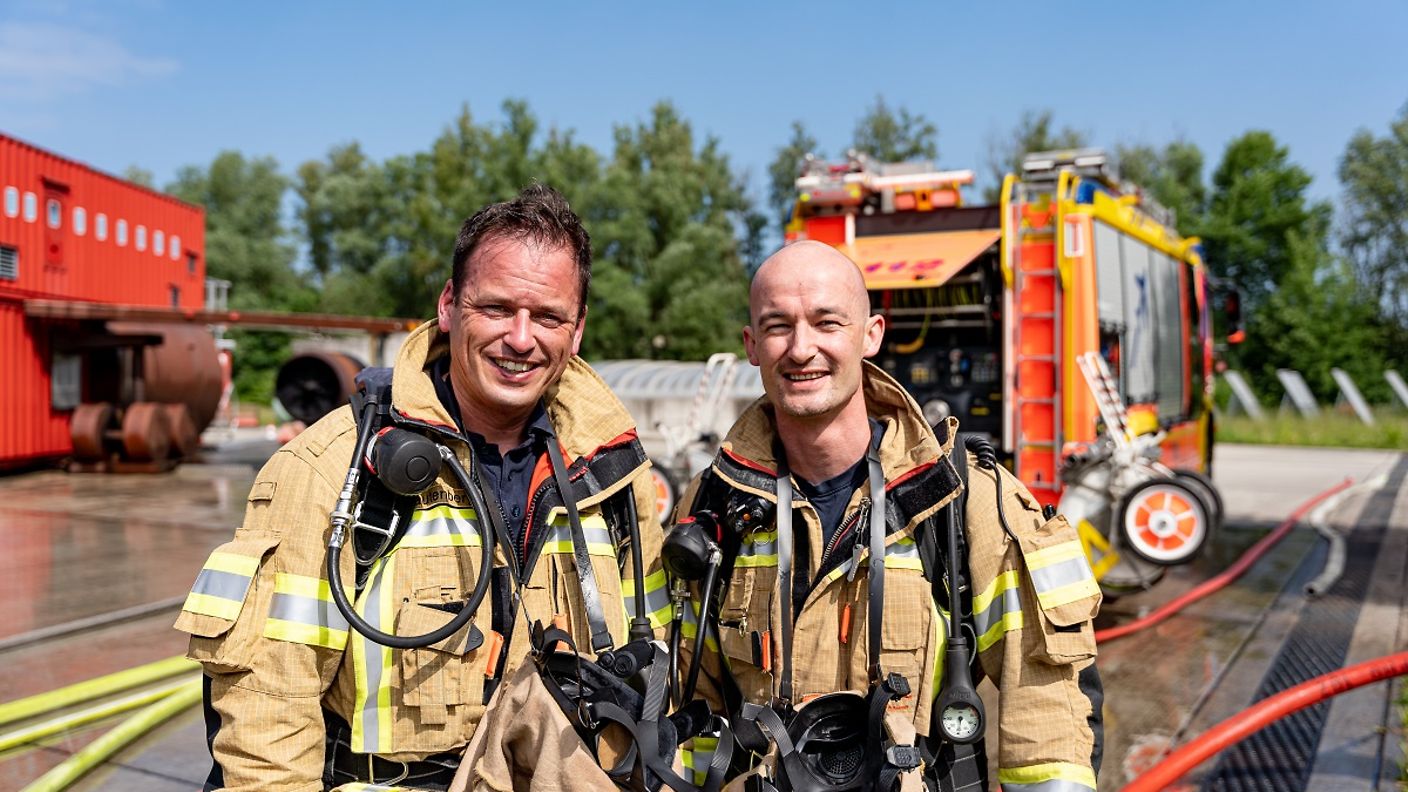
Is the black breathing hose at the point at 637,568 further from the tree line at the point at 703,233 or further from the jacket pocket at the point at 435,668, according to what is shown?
the tree line at the point at 703,233

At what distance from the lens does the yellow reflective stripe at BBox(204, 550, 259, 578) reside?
188 centimetres

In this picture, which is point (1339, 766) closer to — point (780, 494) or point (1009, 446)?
point (1009, 446)

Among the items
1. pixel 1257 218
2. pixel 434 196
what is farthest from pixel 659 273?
pixel 1257 218

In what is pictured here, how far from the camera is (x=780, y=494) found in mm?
2230

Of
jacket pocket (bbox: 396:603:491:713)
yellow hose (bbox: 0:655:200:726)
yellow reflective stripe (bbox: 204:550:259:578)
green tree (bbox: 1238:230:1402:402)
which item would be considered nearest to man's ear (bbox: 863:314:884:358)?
jacket pocket (bbox: 396:603:491:713)

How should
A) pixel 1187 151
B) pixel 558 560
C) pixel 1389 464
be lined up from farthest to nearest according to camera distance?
pixel 1187 151 → pixel 1389 464 → pixel 558 560

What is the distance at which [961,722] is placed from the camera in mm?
2049

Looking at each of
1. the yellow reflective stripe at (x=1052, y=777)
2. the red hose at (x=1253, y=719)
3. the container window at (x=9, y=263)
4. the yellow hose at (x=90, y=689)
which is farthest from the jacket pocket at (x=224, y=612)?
the container window at (x=9, y=263)

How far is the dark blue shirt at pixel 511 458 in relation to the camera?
2.24 meters

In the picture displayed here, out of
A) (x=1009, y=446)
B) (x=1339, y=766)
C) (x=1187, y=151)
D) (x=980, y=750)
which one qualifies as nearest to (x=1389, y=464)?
(x=1009, y=446)

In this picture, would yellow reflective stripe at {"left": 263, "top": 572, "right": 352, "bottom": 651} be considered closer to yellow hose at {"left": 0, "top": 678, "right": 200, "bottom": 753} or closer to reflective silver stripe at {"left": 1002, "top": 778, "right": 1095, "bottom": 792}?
reflective silver stripe at {"left": 1002, "top": 778, "right": 1095, "bottom": 792}

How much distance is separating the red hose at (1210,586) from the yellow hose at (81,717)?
16.3 feet

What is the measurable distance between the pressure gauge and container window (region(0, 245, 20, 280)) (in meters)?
16.6

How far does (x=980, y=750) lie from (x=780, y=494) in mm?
681
